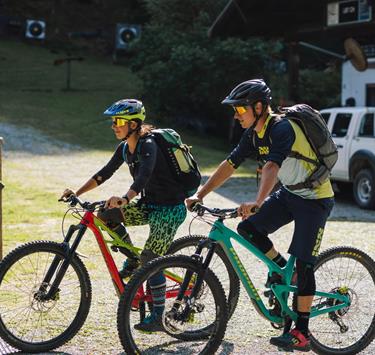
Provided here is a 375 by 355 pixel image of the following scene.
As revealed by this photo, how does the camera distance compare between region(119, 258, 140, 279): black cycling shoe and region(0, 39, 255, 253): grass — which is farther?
region(0, 39, 255, 253): grass

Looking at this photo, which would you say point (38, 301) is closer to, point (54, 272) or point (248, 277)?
point (54, 272)

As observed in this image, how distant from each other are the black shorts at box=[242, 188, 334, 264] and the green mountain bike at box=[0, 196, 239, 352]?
37 centimetres

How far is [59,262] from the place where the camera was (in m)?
4.97

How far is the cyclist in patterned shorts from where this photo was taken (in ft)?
16.7

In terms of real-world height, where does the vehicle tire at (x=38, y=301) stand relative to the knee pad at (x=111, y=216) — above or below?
below

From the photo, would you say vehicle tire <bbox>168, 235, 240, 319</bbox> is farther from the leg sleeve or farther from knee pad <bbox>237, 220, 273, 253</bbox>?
knee pad <bbox>237, 220, 273, 253</bbox>

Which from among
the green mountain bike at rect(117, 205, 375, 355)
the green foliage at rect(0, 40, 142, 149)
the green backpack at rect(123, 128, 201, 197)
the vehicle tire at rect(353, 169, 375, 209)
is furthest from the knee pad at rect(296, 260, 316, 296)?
the green foliage at rect(0, 40, 142, 149)

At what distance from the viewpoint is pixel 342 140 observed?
14.2m

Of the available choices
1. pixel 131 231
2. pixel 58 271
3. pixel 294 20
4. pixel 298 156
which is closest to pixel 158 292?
pixel 58 271

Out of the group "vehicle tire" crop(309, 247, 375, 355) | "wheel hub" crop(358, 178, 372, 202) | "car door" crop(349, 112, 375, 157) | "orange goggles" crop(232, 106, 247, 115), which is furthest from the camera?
"car door" crop(349, 112, 375, 157)

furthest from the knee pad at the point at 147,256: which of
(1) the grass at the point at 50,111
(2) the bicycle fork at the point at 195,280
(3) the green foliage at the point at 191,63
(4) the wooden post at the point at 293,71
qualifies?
(3) the green foliage at the point at 191,63

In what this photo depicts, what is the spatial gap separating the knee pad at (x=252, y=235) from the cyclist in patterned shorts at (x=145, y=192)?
55 cm

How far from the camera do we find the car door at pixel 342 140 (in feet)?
46.3

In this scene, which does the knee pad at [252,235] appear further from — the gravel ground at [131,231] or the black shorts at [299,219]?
the gravel ground at [131,231]
